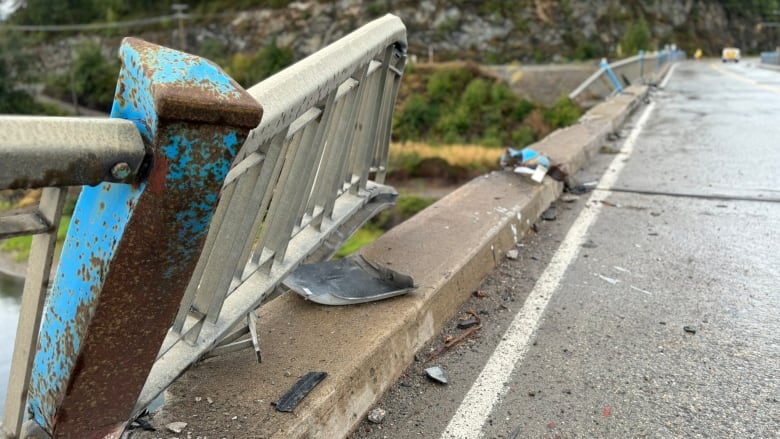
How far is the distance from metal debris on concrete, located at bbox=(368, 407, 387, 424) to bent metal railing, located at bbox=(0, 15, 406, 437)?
2.01 ft

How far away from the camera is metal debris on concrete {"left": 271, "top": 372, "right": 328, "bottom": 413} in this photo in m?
2.22

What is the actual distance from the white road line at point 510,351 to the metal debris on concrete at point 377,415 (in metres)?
0.25

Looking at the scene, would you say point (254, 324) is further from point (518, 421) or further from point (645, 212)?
point (645, 212)

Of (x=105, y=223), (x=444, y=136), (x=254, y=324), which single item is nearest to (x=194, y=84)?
(x=105, y=223)

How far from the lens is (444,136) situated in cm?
4494

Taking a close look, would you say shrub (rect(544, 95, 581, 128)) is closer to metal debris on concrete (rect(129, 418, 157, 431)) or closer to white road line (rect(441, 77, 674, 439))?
white road line (rect(441, 77, 674, 439))

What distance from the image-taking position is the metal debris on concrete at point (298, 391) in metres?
2.22

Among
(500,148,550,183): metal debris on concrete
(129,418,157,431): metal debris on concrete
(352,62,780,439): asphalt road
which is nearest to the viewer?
(129,418,157,431): metal debris on concrete

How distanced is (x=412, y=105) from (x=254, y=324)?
1755 inches

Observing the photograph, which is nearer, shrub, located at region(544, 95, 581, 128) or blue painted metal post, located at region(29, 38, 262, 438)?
blue painted metal post, located at region(29, 38, 262, 438)

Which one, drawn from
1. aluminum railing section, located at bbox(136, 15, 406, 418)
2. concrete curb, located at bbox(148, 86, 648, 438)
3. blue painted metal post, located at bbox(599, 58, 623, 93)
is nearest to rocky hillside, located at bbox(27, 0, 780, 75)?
blue painted metal post, located at bbox(599, 58, 623, 93)

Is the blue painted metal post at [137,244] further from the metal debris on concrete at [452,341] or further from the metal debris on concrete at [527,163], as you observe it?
the metal debris on concrete at [527,163]

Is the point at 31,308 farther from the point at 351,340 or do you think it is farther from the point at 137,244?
the point at 351,340

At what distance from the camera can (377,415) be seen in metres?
2.52
